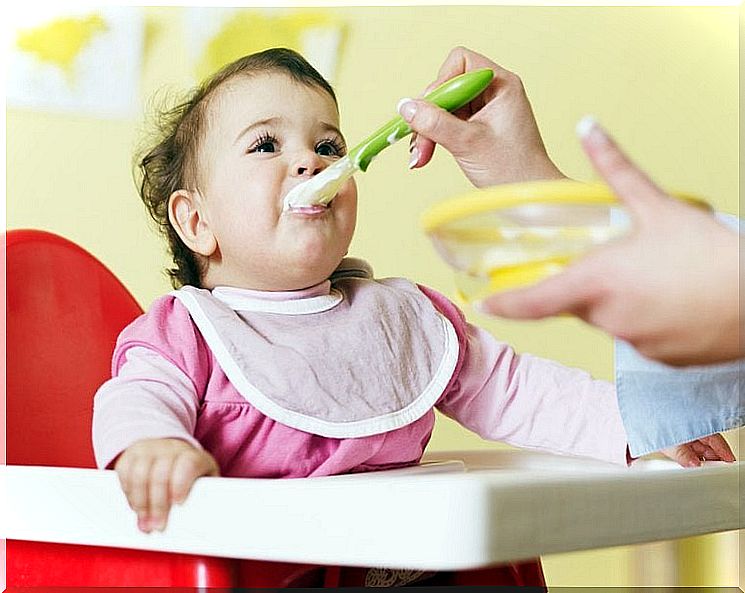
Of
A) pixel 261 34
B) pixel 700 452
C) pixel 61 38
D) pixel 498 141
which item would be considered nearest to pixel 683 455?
pixel 700 452

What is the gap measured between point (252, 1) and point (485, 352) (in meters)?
1.07

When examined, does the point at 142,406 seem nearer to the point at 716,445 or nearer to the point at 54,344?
the point at 54,344

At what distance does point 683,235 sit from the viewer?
0.45 metres

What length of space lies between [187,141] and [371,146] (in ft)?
0.56

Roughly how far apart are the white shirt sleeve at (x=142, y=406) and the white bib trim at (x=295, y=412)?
3 centimetres

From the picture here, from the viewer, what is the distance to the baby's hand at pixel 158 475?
0.54m

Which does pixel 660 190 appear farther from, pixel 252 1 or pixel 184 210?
pixel 252 1

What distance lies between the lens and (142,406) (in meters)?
0.63

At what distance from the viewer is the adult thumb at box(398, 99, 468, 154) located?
2.34 ft

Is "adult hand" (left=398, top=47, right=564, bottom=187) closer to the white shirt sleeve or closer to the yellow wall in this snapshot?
the white shirt sleeve

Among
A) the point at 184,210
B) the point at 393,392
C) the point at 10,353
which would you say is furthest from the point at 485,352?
the point at 10,353

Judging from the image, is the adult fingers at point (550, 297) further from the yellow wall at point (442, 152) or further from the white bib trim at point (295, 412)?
the yellow wall at point (442, 152)

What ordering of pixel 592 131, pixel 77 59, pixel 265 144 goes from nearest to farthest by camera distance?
1. pixel 592 131
2. pixel 265 144
3. pixel 77 59

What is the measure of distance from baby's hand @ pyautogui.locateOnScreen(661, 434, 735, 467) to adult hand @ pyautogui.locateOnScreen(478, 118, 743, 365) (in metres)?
0.35
